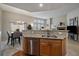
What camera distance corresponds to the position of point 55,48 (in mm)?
3203

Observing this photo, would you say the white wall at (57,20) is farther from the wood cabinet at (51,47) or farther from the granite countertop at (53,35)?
the wood cabinet at (51,47)

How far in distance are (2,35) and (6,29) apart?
19 cm

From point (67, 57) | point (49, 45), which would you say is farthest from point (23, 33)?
point (67, 57)

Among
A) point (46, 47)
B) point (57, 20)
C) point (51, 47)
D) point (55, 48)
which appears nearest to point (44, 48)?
point (46, 47)

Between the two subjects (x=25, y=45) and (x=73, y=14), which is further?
(x=25, y=45)

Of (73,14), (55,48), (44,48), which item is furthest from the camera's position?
(44,48)

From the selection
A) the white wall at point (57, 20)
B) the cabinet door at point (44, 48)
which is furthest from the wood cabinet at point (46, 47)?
the white wall at point (57, 20)

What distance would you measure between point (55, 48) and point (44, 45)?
12.8 inches

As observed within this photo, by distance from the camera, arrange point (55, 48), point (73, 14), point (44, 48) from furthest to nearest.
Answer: point (44, 48) < point (55, 48) < point (73, 14)

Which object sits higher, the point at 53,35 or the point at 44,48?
the point at 53,35

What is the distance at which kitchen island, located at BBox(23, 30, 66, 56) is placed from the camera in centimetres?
313

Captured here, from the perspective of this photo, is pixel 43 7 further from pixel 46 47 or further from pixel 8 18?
pixel 46 47

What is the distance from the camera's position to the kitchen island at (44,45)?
123 inches

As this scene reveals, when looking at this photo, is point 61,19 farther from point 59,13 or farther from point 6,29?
point 6,29
